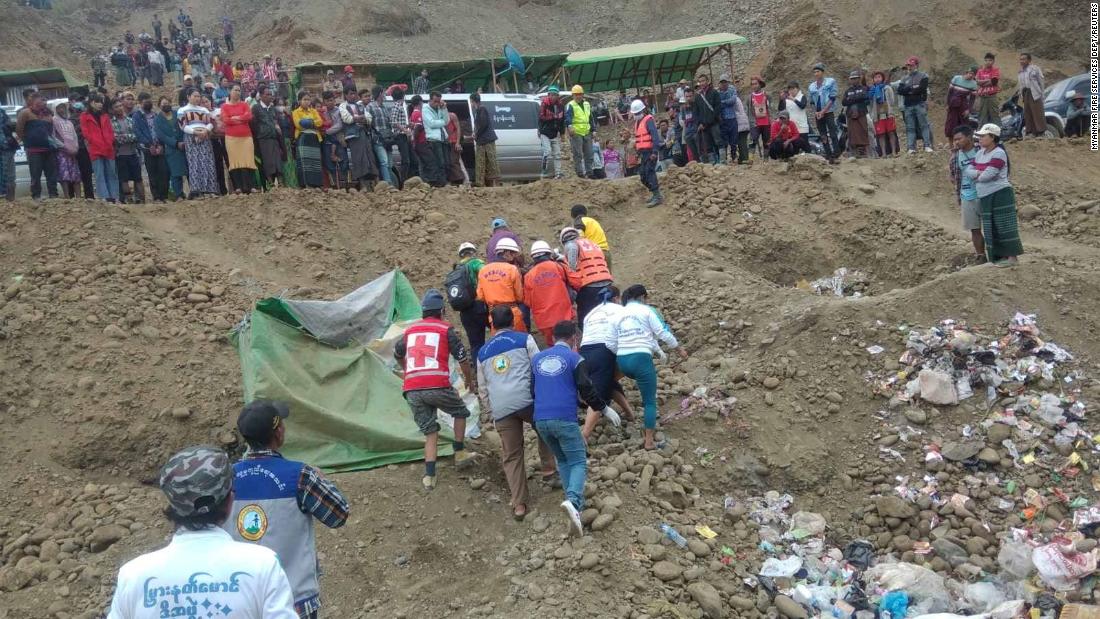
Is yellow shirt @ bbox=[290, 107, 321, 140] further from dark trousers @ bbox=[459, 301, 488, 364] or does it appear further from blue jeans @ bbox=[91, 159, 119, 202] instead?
dark trousers @ bbox=[459, 301, 488, 364]

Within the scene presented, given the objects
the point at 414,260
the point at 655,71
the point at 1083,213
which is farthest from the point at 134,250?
the point at 655,71

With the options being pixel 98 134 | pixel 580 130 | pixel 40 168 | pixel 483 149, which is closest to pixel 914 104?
pixel 580 130

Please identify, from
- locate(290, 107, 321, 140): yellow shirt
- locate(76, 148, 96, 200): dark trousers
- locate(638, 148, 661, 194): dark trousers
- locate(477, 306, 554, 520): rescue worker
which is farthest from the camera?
locate(638, 148, 661, 194): dark trousers

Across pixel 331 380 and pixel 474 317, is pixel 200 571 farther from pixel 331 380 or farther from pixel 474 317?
pixel 474 317

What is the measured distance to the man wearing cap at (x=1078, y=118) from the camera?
14.6 metres

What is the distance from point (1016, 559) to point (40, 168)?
1060 centimetres

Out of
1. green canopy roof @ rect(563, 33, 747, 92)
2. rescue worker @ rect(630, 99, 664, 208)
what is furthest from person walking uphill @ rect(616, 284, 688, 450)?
green canopy roof @ rect(563, 33, 747, 92)

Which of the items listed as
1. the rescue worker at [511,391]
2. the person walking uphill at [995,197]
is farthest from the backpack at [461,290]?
the person walking uphill at [995,197]

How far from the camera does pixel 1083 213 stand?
1123 centimetres

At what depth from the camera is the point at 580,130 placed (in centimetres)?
1376

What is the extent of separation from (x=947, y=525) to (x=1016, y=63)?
64.1 feet

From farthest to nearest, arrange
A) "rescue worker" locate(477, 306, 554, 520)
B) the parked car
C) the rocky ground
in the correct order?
1. the parked car
2. "rescue worker" locate(477, 306, 554, 520)
3. the rocky ground

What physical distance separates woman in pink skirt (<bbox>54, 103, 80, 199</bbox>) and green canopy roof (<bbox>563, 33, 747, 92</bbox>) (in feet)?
53.1

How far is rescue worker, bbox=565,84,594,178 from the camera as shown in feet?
44.5
